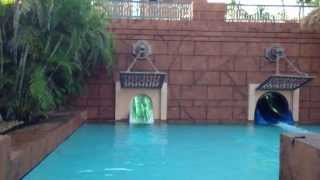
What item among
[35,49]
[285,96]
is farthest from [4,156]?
[285,96]

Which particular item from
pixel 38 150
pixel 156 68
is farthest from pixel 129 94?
pixel 38 150

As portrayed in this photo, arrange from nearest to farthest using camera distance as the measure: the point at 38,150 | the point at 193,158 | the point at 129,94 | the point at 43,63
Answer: the point at 38,150
the point at 193,158
the point at 43,63
the point at 129,94

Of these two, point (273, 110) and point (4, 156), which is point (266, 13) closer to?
point (273, 110)

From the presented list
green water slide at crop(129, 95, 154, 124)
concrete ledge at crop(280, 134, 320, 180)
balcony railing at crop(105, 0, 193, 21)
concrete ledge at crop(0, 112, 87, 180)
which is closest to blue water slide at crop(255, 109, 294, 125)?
green water slide at crop(129, 95, 154, 124)

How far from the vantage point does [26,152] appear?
25.6ft

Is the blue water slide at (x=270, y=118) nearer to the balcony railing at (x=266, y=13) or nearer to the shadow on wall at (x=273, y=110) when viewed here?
the shadow on wall at (x=273, y=110)

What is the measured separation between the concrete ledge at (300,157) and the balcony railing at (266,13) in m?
12.2

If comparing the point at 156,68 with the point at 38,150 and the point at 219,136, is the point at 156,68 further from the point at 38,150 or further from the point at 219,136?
the point at 38,150

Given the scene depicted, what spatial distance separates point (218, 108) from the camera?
58.5ft

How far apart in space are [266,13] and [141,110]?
5.55 meters

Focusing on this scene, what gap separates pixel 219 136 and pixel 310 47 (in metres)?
6.01

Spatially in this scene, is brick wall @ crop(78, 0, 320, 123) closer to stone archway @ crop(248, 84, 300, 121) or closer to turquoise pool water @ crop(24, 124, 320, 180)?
stone archway @ crop(248, 84, 300, 121)

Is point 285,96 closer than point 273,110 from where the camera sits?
Yes

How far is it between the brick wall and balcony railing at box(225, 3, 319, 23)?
0.36 metres
